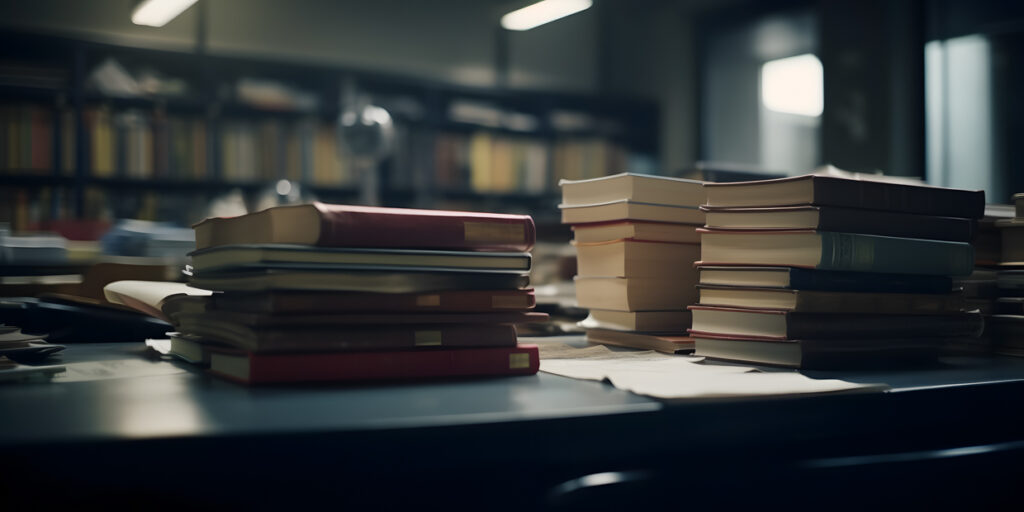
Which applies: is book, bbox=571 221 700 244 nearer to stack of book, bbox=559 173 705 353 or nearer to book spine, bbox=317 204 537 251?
stack of book, bbox=559 173 705 353

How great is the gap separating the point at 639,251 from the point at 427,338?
36 centimetres

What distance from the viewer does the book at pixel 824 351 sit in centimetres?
76

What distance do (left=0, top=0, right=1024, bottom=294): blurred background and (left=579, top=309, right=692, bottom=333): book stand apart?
7.07 feet

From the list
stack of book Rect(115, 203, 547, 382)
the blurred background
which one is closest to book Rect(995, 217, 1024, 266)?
stack of book Rect(115, 203, 547, 382)

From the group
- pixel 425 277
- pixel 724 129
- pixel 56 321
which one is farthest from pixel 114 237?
A: pixel 724 129

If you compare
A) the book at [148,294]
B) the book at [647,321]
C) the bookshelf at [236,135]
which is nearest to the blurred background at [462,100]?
the bookshelf at [236,135]

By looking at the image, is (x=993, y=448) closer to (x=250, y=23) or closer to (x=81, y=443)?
(x=81, y=443)

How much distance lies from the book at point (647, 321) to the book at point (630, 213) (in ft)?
0.35

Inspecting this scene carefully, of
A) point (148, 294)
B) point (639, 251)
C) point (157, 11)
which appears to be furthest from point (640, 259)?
point (157, 11)

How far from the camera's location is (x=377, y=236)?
64cm

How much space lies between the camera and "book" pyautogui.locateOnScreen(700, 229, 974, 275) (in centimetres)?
76

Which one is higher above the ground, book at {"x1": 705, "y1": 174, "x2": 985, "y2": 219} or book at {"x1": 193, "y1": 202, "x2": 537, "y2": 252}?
book at {"x1": 705, "y1": 174, "x2": 985, "y2": 219}

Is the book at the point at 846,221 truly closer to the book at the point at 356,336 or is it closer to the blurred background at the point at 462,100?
the book at the point at 356,336

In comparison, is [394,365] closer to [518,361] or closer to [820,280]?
[518,361]
